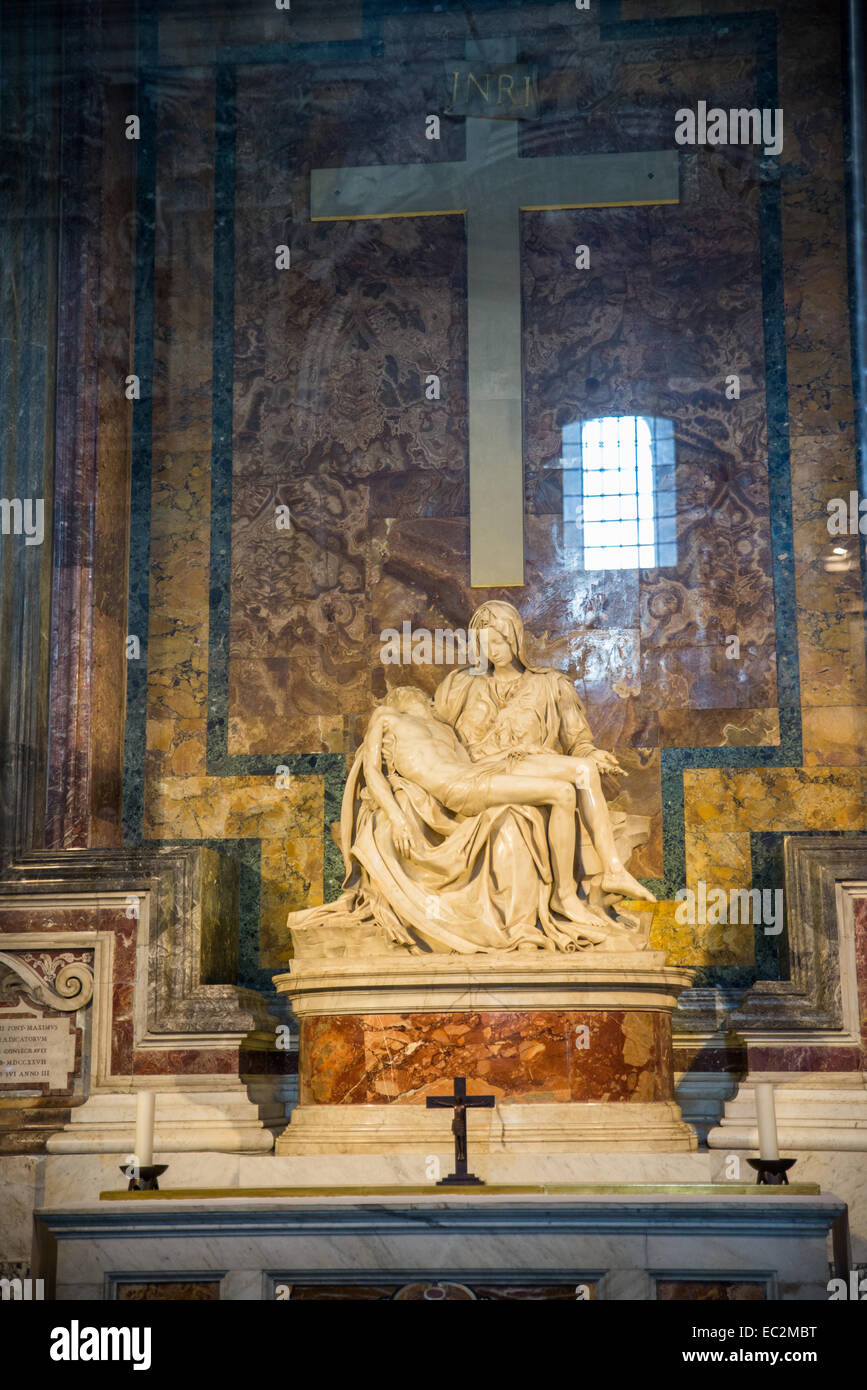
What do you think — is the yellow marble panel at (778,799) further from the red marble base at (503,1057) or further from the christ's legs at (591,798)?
the red marble base at (503,1057)

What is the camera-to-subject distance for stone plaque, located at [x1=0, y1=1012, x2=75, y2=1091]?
8.15 meters

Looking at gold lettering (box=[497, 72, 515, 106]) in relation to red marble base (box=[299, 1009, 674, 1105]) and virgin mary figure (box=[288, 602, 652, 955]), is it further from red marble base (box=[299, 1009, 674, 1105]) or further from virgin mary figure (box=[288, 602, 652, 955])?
red marble base (box=[299, 1009, 674, 1105])

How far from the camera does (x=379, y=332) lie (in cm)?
1018

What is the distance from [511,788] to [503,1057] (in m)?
1.26

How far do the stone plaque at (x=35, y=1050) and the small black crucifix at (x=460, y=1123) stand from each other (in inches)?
97.8

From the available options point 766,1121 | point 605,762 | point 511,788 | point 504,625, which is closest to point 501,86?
point 504,625

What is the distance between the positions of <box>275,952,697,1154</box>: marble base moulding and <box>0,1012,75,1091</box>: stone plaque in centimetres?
126

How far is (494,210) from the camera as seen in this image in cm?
1020

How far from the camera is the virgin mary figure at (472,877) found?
7.78 meters

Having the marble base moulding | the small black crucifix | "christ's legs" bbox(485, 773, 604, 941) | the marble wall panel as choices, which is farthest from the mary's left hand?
the small black crucifix

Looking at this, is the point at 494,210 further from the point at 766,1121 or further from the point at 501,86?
the point at 766,1121

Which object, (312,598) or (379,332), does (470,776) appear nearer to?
(312,598)
